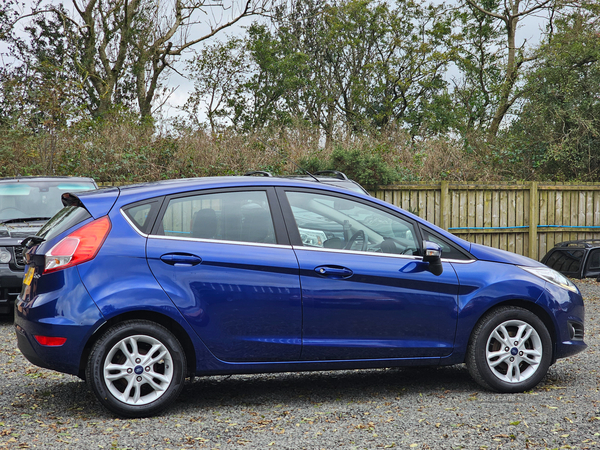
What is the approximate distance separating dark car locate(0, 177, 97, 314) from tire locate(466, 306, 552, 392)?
5430 millimetres

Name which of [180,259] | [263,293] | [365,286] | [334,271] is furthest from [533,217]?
[180,259]

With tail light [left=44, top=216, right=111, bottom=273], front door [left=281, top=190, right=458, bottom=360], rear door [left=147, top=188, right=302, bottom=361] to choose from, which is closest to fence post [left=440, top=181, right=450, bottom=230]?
front door [left=281, top=190, right=458, bottom=360]

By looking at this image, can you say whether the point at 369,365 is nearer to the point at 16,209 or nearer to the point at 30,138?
the point at 16,209

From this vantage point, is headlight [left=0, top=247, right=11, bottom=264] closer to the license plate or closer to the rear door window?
the license plate

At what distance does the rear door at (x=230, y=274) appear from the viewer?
442 cm

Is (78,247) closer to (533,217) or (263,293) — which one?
(263,293)

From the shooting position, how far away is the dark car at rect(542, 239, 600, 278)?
12461 mm

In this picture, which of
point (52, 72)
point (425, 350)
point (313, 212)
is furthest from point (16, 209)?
point (52, 72)

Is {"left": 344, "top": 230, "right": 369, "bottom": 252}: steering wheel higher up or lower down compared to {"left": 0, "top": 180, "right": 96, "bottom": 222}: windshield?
lower down

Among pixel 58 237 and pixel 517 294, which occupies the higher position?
pixel 58 237

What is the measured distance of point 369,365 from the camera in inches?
190

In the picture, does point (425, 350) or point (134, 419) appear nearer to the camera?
point (134, 419)

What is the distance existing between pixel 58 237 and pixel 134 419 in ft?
4.37

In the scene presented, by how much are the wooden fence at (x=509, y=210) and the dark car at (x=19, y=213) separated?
6756 millimetres
